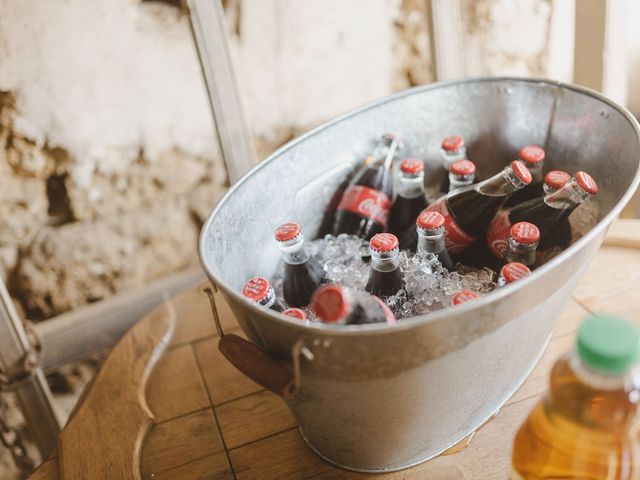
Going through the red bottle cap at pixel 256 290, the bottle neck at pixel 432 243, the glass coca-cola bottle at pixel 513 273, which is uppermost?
the red bottle cap at pixel 256 290

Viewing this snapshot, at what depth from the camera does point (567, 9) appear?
4.85ft

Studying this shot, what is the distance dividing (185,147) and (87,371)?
1.88 feet

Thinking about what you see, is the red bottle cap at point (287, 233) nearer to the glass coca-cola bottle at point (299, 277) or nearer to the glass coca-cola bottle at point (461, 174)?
the glass coca-cola bottle at point (299, 277)

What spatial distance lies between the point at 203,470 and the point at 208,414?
3.5 inches

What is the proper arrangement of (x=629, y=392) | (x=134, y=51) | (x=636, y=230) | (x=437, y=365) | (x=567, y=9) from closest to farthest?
(x=629, y=392)
(x=437, y=365)
(x=636, y=230)
(x=134, y=51)
(x=567, y=9)

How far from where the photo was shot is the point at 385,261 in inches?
27.4

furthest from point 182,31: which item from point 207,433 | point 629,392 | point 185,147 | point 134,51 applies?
point 629,392

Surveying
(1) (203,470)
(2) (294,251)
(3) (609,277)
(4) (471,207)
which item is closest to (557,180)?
(4) (471,207)

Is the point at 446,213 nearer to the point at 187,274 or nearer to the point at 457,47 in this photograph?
the point at 457,47

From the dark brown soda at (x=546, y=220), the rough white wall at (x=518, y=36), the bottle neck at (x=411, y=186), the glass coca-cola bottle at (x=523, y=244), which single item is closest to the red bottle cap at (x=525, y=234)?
the glass coca-cola bottle at (x=523, y=244)

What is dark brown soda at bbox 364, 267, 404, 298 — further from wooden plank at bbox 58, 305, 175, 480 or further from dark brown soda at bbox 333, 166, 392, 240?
wooden plank at bbox 58, 305, 175, 480

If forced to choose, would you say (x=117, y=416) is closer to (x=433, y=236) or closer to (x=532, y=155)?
(x=433, y=236)

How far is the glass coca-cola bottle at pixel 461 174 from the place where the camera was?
31.6 inches

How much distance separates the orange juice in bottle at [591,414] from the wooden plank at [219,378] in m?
0.41
